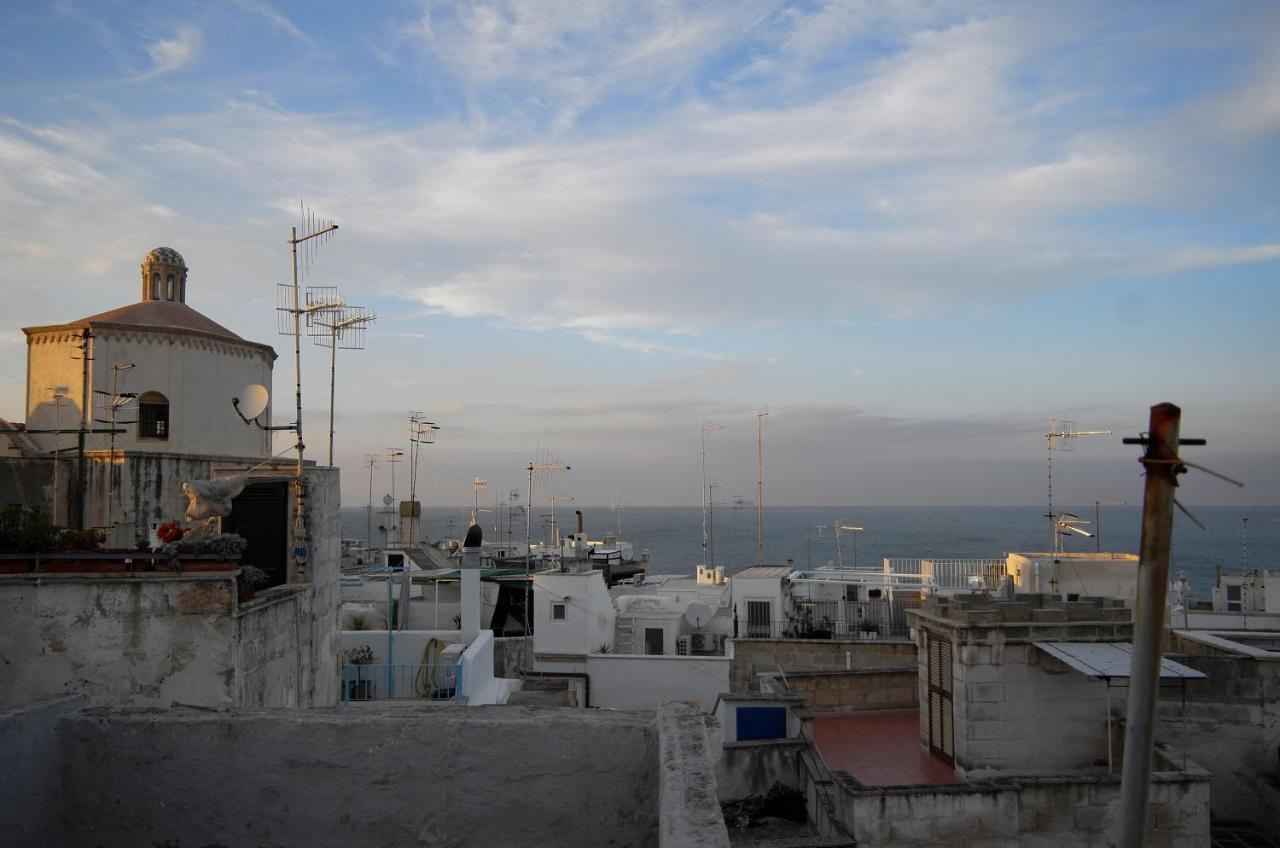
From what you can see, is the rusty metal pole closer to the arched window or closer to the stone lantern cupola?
the arched window

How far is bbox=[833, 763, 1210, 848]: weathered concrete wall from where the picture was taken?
12.0m

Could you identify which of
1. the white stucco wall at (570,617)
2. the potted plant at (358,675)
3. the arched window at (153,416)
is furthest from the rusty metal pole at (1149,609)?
the arched window at (153,416)

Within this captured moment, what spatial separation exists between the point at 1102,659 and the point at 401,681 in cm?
1217

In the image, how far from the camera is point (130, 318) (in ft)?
79.0

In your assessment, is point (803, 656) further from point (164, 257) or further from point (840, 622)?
point (164, 257)

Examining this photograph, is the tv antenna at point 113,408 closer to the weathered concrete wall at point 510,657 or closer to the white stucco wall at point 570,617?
the weathered concrete wall at point 510,657

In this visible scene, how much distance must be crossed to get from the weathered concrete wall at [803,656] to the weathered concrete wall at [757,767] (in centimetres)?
701

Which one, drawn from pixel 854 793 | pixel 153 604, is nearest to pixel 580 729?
pixel 153 604

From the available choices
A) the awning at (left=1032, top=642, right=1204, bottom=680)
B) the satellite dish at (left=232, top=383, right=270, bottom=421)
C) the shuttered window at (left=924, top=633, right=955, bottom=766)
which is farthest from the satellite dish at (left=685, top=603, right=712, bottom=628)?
the satellite dish at (left=232, top=383, right=270, bottom=421)

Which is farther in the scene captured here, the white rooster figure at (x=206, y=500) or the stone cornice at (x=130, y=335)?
the stone cornice at (x=130, y=335)

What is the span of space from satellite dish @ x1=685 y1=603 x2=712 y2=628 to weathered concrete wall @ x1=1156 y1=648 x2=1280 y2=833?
1392 cm

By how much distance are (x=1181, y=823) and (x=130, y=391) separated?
25420 mm

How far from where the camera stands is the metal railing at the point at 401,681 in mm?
15625

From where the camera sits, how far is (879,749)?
1515cm
